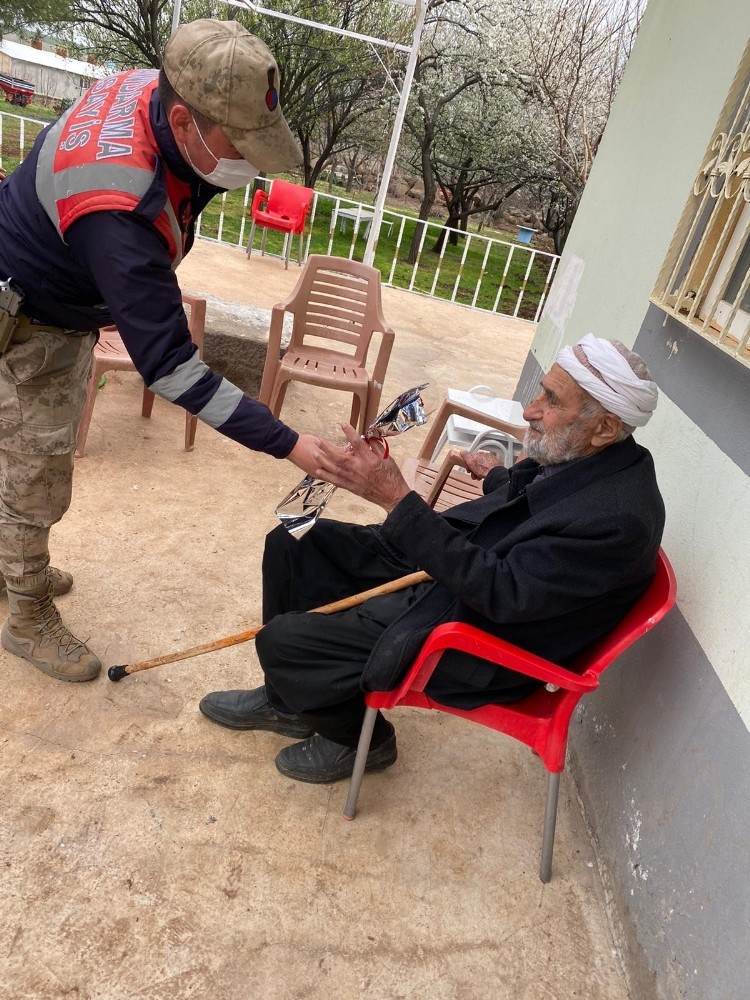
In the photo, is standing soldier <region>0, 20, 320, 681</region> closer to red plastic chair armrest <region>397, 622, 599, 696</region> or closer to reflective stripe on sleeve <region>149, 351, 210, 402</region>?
reflective stripe on sleeve <region>149, 351, 210, 402</region>

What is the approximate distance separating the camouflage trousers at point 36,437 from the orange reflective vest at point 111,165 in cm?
41

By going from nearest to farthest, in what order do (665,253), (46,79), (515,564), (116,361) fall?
(515,564), (665,253), (116,361), (46,79)

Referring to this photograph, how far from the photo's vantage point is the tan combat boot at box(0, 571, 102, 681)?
2387mm

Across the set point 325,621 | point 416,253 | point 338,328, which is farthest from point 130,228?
point 416,253

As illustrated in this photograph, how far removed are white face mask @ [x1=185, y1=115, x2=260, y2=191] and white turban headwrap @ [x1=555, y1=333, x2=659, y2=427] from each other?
0.98m

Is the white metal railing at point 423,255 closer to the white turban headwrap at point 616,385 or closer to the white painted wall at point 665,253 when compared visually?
the white painted wall at point 665,253

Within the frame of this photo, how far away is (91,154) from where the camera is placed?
1.73 metres

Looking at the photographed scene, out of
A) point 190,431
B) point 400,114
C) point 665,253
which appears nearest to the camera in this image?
point 665,253

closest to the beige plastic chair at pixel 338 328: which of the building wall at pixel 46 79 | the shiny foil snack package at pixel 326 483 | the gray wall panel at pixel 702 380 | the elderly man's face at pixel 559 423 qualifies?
the gray wall panel at pixel 702 380

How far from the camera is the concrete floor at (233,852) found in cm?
170

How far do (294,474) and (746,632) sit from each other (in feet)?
9.45

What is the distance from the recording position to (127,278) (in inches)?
67.0

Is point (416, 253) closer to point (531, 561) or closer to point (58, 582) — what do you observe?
point (58, 582)

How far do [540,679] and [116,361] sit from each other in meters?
2.77
